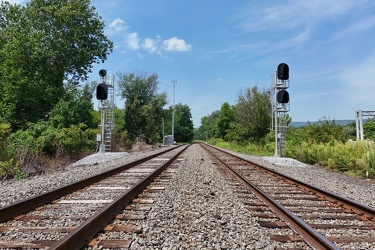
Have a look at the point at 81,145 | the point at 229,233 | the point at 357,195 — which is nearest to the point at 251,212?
the point at 229,233

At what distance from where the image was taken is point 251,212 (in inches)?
185

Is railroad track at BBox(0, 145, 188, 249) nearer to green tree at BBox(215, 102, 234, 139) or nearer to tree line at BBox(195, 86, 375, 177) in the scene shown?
tree line at BBox(195, 86, 375, 177)

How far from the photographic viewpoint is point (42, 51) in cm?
2327

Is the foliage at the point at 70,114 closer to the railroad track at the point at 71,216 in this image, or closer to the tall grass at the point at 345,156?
the railroad track at the point at 71,216

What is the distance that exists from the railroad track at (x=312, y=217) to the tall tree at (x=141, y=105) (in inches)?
1280

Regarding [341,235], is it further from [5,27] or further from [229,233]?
[5,27]

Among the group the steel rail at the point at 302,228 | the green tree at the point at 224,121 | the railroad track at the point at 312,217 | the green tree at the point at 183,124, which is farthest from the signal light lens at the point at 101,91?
the green tree at the point at 183,124

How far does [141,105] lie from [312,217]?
37.9m

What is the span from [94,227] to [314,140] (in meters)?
15.1

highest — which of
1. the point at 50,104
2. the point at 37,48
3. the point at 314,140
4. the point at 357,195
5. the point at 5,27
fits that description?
the point at 5,27

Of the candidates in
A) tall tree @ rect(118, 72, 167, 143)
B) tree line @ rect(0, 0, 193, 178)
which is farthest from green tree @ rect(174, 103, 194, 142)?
tree line @ rect(0, 0, 193, 178)

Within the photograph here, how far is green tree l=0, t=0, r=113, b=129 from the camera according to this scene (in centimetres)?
2202

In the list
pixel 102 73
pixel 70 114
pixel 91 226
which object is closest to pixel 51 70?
pixel 70 114

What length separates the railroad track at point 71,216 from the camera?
323cm
